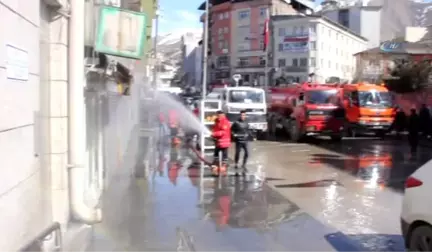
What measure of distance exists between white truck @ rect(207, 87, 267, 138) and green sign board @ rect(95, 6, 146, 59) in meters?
17.7

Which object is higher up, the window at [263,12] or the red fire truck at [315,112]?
the window at [263,12]

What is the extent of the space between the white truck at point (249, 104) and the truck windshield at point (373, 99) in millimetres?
4783

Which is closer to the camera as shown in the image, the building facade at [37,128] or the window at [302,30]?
the building facade at [37,128]

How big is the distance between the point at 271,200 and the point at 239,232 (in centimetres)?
281

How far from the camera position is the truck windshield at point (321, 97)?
25938mm

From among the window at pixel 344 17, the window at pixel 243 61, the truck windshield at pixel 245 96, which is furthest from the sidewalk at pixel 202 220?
the window at pixel 344 17

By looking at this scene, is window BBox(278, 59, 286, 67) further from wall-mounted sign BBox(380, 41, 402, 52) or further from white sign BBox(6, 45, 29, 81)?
white sign BBox(6, 45, 29, 81)

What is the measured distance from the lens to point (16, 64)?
457 cm

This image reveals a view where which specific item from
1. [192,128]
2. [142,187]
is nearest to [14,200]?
[142,187]

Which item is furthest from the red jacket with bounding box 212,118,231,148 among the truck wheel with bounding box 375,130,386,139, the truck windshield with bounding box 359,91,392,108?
the truck wheel with bounding box 375,130,386,139

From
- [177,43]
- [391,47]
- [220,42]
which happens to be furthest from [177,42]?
[391,47]

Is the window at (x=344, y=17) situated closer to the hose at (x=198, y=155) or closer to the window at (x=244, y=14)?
the window at (x=244, y=14)

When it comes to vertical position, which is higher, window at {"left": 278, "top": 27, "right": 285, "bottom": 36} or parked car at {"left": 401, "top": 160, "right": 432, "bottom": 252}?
window at {"left": 278, "top": 27, "right": 285, "bottom": 36}

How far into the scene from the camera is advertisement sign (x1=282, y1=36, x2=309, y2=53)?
77.3 m
